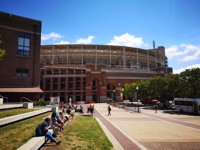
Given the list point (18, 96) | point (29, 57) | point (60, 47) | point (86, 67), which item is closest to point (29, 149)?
point (18, 96)

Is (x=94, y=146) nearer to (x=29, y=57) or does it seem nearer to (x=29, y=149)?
(x=29, y=149)

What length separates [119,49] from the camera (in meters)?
75.4

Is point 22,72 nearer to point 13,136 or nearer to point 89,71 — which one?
point 13,136

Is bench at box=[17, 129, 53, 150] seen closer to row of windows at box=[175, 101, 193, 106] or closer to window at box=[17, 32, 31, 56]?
row of windows at box=[175, 101, 193, 106]

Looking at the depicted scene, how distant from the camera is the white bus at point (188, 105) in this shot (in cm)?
2527

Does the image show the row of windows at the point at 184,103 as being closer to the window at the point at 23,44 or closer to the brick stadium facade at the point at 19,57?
the brick stadium facade at the point at 19,57

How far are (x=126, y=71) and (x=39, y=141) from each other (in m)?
64.2

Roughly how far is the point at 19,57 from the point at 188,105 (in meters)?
31.0

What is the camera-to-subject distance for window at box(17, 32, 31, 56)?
30.9m

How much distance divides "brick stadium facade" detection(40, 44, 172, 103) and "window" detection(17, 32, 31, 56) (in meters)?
31.7

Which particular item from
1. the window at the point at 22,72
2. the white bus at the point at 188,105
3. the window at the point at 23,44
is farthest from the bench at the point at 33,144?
the window at the point at 23,44

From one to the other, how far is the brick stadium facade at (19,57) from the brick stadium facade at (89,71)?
31.4 m

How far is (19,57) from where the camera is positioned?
100 feet

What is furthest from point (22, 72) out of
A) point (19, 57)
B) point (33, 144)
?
point (33, 144)
